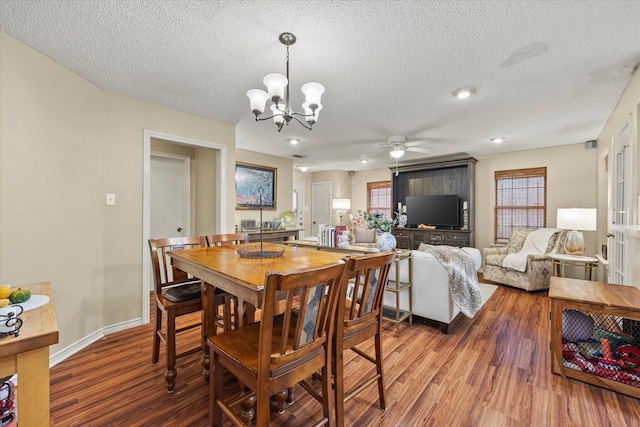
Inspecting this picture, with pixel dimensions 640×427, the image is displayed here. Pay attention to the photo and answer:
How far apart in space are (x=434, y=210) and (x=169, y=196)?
5.10 m

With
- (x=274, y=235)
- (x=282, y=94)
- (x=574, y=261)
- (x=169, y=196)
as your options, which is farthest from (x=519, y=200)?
(x=169, y=196)

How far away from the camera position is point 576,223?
12.8 ft

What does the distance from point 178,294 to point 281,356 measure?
122cm

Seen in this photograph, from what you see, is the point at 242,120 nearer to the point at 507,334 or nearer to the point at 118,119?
the point at 118,119

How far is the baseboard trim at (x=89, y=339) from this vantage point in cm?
221

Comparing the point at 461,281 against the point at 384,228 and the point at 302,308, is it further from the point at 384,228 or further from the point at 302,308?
the point at 302,308

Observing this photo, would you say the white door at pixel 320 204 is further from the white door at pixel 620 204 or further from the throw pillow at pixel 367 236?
the white door at pixel 620 204

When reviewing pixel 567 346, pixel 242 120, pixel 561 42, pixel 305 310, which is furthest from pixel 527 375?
pixel 242 120

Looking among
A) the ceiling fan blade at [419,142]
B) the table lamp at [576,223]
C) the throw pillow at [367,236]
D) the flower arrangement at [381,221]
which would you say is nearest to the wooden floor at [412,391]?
the flower arrangement at [381,221]

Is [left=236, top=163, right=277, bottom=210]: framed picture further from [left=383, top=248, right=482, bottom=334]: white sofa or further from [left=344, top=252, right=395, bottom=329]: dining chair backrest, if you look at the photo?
[left=344, top=252, right=395, bottom=329]: dining chair backrest

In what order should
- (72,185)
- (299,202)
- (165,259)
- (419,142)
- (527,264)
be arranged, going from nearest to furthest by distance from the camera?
(165,259) → (72,185) → (527,264) → (419,142) → (299,202)

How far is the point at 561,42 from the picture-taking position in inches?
75.9

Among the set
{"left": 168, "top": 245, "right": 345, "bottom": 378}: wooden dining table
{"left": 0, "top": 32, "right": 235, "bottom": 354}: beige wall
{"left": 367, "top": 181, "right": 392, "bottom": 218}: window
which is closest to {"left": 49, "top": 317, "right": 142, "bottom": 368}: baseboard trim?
{"left": 0, "top": 32, "right": 235, "bottom": 354}: beige wall

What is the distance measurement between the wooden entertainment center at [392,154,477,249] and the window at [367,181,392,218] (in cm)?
61
